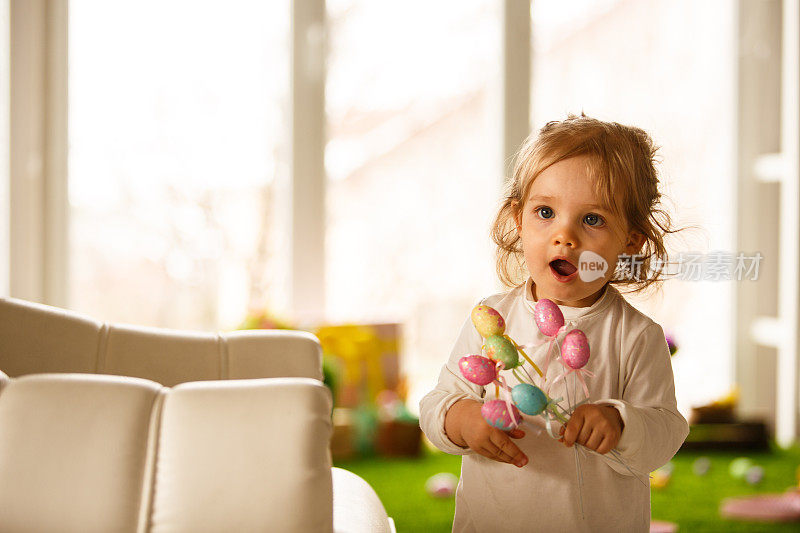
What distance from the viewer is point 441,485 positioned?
5.95 feet

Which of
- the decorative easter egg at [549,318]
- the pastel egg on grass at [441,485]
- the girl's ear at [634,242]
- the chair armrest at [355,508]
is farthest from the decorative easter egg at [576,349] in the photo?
the pastel egg on grass at [441,485]

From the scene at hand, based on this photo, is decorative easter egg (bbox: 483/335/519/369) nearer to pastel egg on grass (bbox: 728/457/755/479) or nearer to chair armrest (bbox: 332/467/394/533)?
chair armrest (bbox: 332/467/394/533)

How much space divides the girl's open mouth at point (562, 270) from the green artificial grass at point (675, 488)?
0.97m

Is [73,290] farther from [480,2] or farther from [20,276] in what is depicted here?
[480,2]

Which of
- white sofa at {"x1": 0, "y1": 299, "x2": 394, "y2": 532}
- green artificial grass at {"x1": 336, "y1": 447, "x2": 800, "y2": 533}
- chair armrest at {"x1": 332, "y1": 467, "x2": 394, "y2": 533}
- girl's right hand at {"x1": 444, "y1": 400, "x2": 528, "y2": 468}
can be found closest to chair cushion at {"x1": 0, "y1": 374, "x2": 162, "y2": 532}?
white sofa at {"x1": 0, "y1": 299, "x2": 394, "y2": 532}

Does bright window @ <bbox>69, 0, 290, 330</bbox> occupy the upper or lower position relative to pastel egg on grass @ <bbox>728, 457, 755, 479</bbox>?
upper

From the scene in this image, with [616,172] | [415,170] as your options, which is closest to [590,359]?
[616,172]

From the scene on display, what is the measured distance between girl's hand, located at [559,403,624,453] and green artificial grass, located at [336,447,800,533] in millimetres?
965

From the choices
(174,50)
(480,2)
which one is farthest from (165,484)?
(480,2)

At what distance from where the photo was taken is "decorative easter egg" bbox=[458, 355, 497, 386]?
720 millimetres

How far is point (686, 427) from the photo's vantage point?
78cm

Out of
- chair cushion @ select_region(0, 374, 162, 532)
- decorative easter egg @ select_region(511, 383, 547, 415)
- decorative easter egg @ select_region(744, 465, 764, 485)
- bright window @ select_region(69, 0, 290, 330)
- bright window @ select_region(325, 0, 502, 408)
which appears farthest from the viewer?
bright window @ select_region(325, 0, 502, 408)

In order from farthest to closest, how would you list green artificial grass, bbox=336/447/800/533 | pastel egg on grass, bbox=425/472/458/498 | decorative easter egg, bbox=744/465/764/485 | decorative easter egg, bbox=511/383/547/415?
decorative easter egg, bbox=744/465/764/485, pastel egg on grass, bbox=425/472/458/498, green artificial grass, bbox=336/447/800/533, decorative easter egg, bbox=511/383/547/415

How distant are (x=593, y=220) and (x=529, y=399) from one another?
0.19 metres
